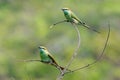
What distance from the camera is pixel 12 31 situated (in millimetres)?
16391

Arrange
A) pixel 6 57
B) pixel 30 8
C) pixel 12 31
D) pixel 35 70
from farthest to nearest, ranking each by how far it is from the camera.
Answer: pixel 30 8
pixel 12 31
pixel 6 57
pixel 35 70

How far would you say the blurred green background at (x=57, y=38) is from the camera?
1256cm

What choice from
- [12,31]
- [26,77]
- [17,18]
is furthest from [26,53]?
[26,77]

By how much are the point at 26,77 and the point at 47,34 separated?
43.6ft

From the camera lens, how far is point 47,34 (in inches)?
650

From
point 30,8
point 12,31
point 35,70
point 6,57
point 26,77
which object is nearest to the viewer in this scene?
point 26,77

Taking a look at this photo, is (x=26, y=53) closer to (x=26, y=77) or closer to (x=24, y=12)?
(x=24, y=12)

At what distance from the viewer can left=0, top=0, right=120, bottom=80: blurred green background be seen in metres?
12.6

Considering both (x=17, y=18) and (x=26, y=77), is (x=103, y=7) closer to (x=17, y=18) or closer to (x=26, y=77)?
(x=17, y=18)

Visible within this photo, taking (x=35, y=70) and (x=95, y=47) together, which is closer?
(x=35, y=70)

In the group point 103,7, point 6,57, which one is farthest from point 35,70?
point 103,7

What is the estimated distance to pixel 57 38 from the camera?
49.8 ft

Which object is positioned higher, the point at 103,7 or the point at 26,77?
the point at 26,77

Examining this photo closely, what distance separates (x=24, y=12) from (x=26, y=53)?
4.95 meters
